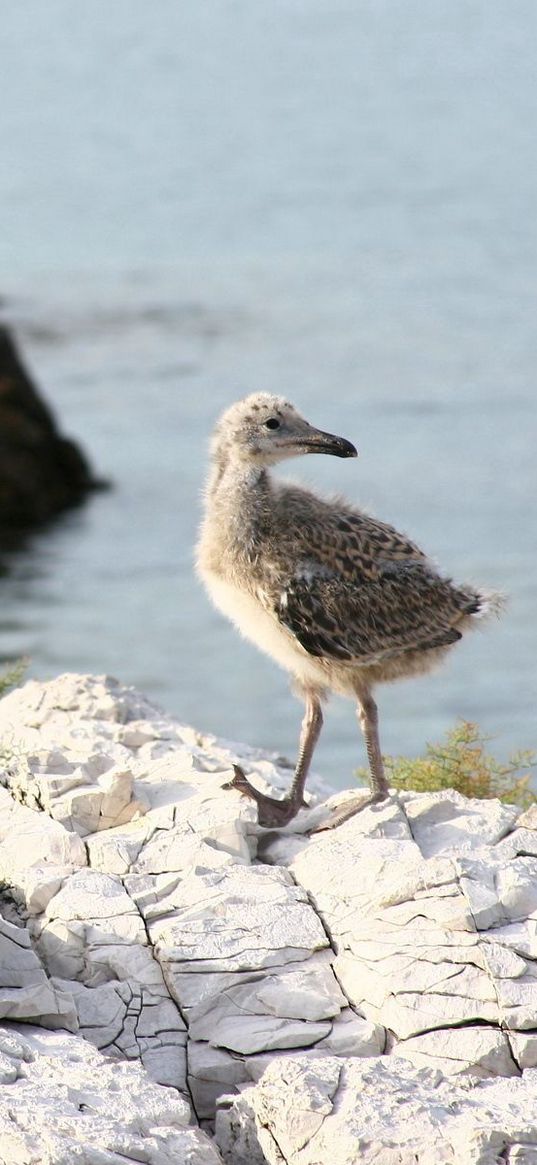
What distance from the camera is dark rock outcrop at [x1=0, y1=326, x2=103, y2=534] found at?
24.1 meters

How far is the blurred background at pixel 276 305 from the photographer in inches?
800

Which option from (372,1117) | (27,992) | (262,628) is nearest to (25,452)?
(262,628)

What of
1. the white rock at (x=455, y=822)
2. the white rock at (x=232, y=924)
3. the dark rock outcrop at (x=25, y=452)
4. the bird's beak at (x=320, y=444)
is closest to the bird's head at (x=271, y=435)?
the bird's beak at (x=320, y=444)

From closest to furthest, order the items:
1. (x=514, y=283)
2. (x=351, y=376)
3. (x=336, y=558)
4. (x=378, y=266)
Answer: (x=336, y=558) → (x=351, y=376) → (x=514, y=283) → (x=378, y=266)

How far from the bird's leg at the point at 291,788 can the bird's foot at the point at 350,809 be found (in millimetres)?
152

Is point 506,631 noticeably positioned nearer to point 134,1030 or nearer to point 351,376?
point 351,376

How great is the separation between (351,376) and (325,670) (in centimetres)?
2282

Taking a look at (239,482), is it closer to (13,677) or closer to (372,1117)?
(13,677)

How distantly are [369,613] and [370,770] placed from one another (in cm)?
66

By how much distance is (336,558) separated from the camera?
7.89 meters

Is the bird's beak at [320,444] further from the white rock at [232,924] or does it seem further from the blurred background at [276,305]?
the white rock at [232,924]

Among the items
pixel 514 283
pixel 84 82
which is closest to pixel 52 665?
pixel 514 283

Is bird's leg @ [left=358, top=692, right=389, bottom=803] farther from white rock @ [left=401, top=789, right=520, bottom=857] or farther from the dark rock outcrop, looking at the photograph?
the dark rock outcrop

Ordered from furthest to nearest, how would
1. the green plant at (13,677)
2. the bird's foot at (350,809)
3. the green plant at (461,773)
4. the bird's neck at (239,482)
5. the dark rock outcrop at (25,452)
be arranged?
the dark rock outcrop at (25,452), the green plant at (13,677), the green plant at (461,773), the bird's neck at (239,482), the bird's foot at (350,809)
